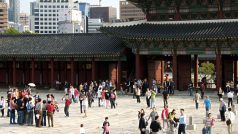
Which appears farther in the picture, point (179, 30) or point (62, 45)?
point (62, 45)

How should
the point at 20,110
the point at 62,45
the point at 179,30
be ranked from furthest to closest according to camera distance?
the point at 62,45, the point at 179,30, the point at 20,110

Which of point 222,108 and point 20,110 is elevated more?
point 222,108

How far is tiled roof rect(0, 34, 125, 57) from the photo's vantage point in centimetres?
5722

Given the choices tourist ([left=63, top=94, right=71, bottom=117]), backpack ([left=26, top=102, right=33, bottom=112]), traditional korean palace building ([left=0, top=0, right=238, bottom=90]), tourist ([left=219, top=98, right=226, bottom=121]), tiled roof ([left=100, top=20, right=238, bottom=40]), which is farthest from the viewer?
traditional korean palace building ([left=0, top=0, right=238, bottom=90])

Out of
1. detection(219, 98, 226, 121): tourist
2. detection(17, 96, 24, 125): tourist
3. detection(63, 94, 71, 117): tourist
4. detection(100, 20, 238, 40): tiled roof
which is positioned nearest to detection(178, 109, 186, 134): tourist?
detection(219, 98, 226, 121): tourist

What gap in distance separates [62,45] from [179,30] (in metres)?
15.5

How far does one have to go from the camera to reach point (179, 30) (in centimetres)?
5275

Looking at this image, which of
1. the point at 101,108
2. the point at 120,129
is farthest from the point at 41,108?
the point at 101,108

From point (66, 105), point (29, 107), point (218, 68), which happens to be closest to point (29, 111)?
point (29, 107)

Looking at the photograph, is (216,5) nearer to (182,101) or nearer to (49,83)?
(182,101)

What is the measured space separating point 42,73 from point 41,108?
30785 mm

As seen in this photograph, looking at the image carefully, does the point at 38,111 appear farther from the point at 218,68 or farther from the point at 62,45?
the point at 62,45

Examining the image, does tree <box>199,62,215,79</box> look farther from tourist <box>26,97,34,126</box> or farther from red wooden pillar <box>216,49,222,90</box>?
tourist <box>26,97,34,126</box>

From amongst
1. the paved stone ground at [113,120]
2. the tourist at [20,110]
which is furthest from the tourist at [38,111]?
the tourist at [20,110]
